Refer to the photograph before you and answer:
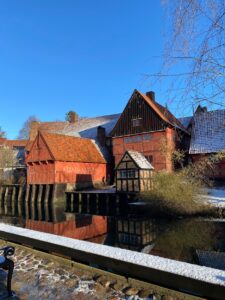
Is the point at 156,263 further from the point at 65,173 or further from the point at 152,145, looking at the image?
the point at 65,173

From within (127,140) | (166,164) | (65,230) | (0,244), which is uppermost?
(127,140)

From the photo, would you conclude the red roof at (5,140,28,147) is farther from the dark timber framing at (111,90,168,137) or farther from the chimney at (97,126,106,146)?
the dark timber framing at (111,90,168,137)

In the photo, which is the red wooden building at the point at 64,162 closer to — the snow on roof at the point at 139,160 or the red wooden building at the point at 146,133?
the red wooden building at the point at 146,133

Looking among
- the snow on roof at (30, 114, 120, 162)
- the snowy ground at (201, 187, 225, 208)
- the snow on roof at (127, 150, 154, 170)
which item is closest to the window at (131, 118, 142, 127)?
the snow on roof at (30, 114, 120, 162)

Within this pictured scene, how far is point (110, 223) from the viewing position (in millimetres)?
16156

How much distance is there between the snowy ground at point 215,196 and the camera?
16600mm

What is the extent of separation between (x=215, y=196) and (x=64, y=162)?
47.0 ft

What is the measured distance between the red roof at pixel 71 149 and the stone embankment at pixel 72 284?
2238cm

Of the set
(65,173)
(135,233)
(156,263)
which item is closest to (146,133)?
(65,173)

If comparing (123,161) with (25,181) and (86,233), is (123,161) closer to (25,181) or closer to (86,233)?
(86,233)

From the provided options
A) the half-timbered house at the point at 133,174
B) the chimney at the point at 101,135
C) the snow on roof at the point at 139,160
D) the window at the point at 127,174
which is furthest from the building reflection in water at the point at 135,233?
the chimney at the point at 101,135

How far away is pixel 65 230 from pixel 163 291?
10.7m

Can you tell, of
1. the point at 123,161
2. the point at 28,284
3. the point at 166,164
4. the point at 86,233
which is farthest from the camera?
the point at 166,164

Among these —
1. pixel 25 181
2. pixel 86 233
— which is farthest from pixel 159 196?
pixel 25 181
